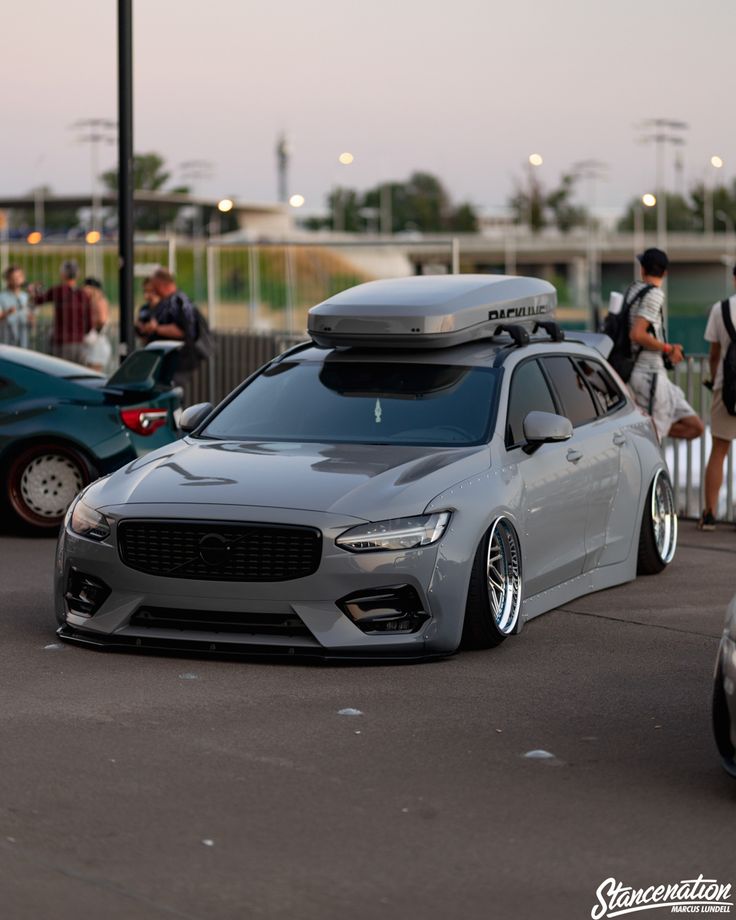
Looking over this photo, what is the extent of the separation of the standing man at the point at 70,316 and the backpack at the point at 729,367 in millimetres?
9995

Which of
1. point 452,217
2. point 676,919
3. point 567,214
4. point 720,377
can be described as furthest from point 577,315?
point 452,217

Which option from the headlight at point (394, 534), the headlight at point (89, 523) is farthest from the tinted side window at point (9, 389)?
the headlight at point (394, 534)

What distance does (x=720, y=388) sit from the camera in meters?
13.1

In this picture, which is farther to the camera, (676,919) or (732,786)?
(732,786)

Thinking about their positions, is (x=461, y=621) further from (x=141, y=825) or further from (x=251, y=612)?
(x=141, y=825)

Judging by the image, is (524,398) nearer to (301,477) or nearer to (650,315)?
(301,477)

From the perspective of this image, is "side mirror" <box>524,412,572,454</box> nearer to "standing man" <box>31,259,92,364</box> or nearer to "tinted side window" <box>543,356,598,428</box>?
"tinted side window" <box>543,356,598,428</box>

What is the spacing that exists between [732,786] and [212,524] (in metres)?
2.85

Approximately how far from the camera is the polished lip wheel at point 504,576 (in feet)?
27.2

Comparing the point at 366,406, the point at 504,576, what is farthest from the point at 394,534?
the point at 366,406

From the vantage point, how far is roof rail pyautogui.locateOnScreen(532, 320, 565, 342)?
1027 cm

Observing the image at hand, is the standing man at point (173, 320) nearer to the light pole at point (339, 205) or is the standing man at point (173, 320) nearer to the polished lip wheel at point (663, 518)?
the polished lip wheel at point (663, 518)

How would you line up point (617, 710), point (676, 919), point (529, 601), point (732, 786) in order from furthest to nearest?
point (529, 601)
point (617, 710)
point (732, 786)
point (676, 919)

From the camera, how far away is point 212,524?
7832 millimetres
